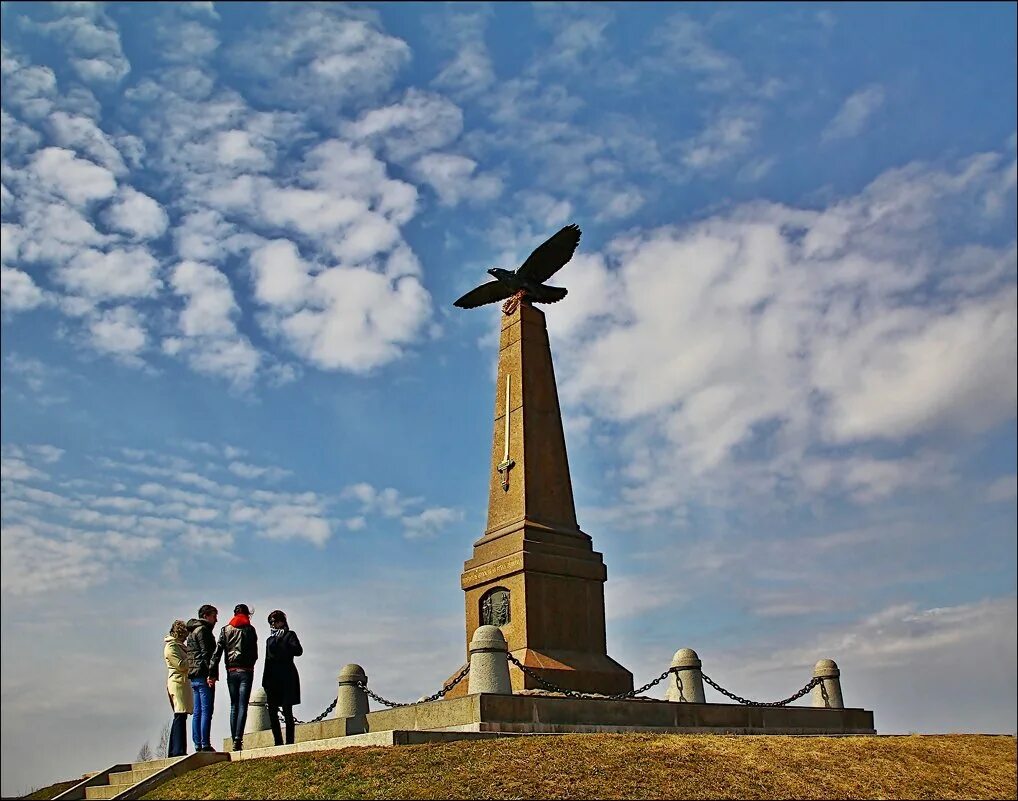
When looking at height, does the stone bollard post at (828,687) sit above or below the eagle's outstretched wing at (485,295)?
below

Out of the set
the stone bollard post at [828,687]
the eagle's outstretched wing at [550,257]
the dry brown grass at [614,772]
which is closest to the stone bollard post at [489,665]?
the dry brown grass at [614,772]

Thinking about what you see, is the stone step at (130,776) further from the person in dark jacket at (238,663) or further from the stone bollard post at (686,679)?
the stone bollard post at (686,679)

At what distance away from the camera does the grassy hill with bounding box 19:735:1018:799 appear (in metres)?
11.1

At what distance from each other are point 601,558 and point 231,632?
7684 mm

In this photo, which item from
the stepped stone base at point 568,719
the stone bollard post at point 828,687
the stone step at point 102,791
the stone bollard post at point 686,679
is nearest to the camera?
the stone step at point 102,791

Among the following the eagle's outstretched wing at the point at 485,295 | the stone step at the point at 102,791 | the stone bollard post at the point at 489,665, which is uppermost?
the eagle's outstretched wing at the point at 485,295

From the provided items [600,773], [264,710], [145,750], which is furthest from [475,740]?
[145,750]

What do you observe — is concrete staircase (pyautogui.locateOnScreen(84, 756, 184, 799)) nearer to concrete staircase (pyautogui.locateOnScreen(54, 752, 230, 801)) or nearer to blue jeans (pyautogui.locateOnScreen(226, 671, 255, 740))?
concrete staircase (pyautogui.locateOnScreen(54, 752, 230, 801))

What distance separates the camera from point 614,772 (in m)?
11.6

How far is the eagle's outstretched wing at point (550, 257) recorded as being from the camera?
21109 millimetres

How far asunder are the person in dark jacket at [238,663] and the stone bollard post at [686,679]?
6.83 metres

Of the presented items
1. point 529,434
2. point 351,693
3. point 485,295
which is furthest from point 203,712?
point 485,295

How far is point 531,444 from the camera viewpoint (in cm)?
1984

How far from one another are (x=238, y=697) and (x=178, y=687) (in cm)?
94
